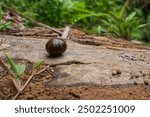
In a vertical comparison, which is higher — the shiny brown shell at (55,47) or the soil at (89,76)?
the shiny brown shell at (55,47)

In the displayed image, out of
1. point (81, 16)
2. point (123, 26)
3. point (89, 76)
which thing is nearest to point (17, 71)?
point (89, 76)

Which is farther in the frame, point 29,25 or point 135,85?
point 29,25

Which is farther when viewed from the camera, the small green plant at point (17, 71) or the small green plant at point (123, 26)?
the small green plant at point (123, 26)

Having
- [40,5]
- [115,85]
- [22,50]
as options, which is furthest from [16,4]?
[115,85]

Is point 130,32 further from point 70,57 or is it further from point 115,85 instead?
point 115,85

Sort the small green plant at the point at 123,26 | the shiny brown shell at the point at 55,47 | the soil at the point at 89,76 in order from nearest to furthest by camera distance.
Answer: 1. the soil at the point at 89,76
2. the shiny brown shell at the point at 55,47
3. the small green plant at the point at 123,26

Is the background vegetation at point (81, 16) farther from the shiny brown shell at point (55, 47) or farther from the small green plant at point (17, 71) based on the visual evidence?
the small green plant at point (17, 71)

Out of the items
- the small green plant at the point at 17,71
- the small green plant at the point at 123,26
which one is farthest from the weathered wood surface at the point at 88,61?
the small green plant at the point at 123,26

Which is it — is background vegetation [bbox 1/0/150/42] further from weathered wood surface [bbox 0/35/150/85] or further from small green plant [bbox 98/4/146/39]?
weathered wood surface [bbox 0/35/150/85]
